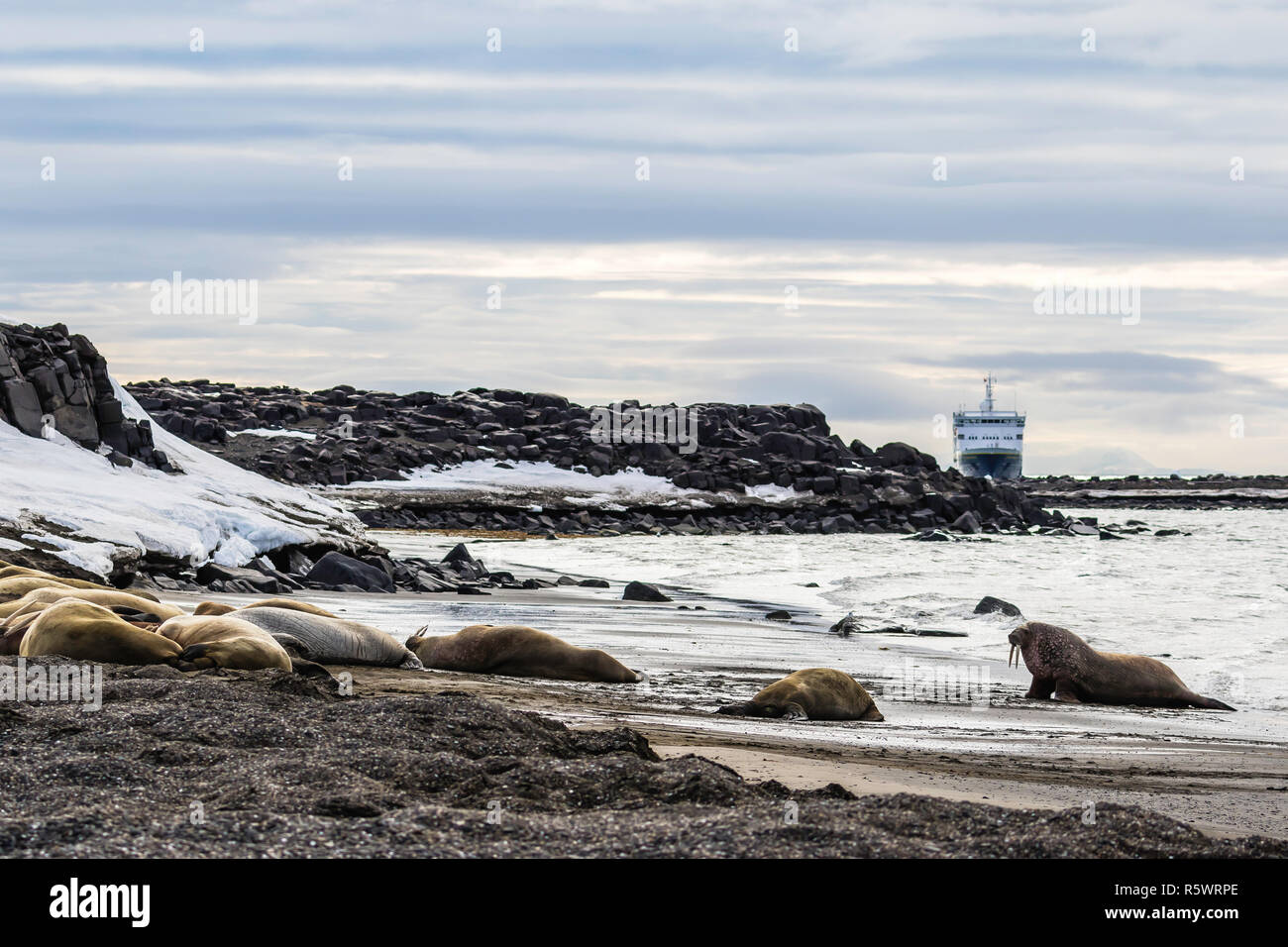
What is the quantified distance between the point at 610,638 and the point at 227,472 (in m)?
17.0

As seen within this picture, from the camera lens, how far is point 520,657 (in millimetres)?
12219

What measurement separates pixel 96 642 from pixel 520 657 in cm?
420

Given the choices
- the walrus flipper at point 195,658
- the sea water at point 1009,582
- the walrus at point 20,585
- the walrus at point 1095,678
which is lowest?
the sea water at point 1009,582

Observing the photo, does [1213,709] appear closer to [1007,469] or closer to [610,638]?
[610,638]

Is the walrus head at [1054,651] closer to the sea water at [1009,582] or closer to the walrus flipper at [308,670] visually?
the sea water at [1009,582]

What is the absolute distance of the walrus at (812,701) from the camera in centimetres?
1002

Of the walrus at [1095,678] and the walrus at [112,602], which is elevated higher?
the walrus at [112,602]

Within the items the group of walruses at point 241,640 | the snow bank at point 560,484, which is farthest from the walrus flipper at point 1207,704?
the snow bank at point 560,484

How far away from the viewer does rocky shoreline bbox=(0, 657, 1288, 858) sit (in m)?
4.48

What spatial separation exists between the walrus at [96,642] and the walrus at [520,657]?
323 centimetres

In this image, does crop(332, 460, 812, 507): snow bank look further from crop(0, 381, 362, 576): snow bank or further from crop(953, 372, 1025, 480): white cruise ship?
crop(953, 372, 1025, 480): white cruise ship

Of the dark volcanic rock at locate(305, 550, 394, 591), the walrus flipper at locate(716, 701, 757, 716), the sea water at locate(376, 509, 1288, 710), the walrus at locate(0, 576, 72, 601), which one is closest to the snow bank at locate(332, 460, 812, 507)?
the sea water at locate(376, 509, 1288, 710)

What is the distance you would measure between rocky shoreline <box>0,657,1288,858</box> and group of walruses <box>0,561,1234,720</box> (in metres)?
2.29

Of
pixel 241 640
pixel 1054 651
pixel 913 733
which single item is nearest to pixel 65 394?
pixel 241 640
